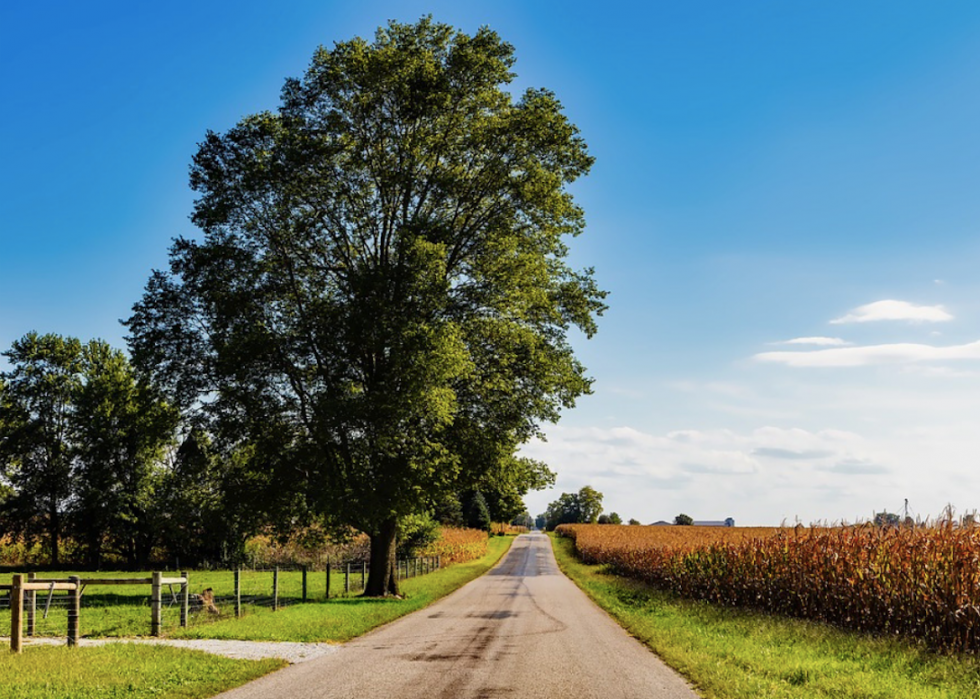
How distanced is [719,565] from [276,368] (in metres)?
16.3

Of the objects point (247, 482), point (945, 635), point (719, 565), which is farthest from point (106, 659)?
point (719, 565)

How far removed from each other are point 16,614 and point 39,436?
58.6 meters

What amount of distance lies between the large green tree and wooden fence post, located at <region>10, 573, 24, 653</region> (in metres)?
12.7

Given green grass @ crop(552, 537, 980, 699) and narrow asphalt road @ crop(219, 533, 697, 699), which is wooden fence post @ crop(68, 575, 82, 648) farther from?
green grass @ crop(552, 537, 980, 699)

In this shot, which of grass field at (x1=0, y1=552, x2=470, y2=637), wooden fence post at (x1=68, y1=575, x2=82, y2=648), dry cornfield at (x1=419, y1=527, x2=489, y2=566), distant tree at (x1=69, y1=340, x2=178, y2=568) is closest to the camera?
wooden fence post at (x1=68, y1=575, x2=82, y2=648)

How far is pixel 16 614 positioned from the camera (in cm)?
1486

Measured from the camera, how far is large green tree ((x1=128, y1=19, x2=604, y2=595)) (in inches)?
1110

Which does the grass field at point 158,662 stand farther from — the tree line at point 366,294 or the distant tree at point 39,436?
the distant tree at point 39,436

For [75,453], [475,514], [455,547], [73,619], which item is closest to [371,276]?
[73,619]

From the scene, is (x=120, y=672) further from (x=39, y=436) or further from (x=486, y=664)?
(x=39, y=436)

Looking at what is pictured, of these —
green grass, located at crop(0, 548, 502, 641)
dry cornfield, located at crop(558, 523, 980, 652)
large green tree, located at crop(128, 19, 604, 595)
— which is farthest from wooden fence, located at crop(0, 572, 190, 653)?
dry cornfield, located at crop(558, 523, 980, 652)

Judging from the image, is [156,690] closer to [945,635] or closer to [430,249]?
[945,635]

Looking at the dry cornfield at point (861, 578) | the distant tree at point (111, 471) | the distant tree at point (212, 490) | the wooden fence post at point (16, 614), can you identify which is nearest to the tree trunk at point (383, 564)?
the distant tree at point (212, 490)

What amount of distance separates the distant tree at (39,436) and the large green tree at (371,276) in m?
42.5
